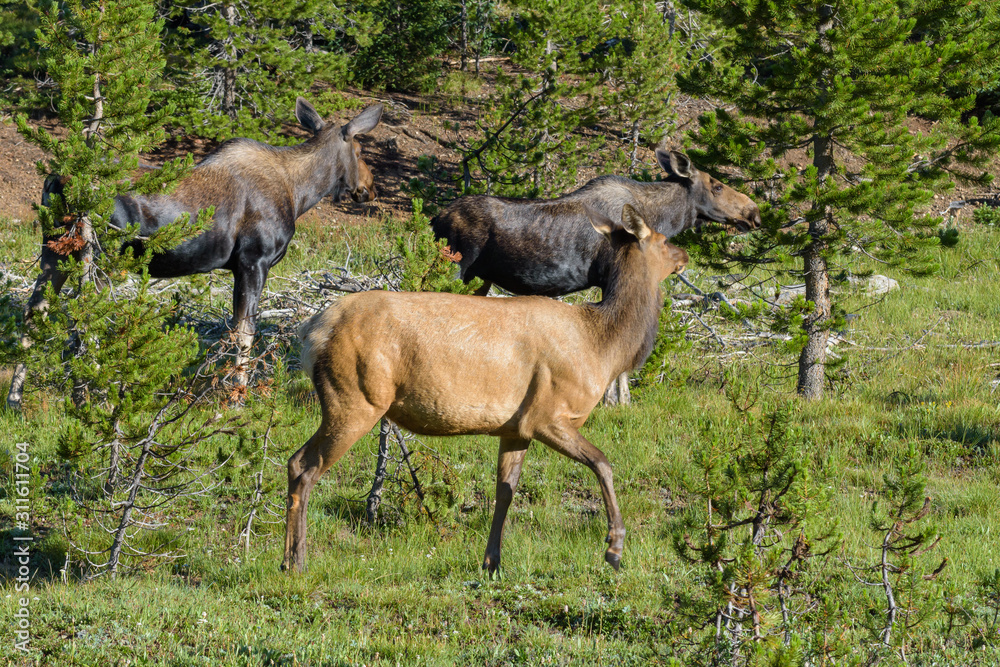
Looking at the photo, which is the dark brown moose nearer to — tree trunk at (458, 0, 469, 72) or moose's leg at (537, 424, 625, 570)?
moose's leg at (537, 424, 625, 570)

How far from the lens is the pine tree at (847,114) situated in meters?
9.01

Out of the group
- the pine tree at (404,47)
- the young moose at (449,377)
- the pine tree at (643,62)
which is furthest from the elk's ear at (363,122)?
the pine tree at (404,47)

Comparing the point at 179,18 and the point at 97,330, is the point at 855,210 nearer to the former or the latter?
the point at 97,330

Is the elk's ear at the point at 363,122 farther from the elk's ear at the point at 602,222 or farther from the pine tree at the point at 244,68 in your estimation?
the pine tree at the point at 244,68

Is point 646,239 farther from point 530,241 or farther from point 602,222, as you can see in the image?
point 530,241

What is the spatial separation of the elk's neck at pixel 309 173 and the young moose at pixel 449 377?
4.65 metres

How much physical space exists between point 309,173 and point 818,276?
558 centimetres

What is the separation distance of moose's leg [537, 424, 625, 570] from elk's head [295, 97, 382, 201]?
19.0ft

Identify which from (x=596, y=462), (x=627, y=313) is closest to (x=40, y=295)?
(x=627, y=313)

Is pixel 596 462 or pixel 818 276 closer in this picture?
pixel 596 462

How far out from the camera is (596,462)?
600cm

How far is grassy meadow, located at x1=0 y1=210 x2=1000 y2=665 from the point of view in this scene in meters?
4.90

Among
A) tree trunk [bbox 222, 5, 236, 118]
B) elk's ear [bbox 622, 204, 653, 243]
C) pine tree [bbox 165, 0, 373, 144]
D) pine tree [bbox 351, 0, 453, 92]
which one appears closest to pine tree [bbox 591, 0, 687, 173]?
pine tree [bbox 165, 0, 373, 144]

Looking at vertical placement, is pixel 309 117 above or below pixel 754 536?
above
